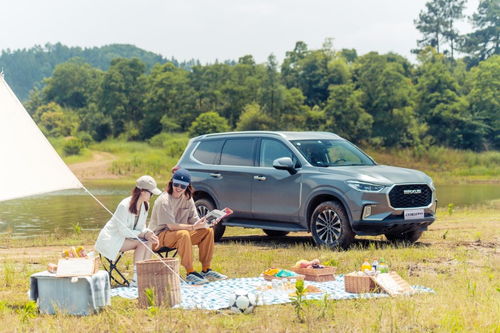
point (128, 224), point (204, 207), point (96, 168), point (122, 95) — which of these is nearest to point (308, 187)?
point (204, 207)

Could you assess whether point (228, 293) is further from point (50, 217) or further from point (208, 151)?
point (50, 217)

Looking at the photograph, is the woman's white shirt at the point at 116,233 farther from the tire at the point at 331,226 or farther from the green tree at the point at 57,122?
the green tree at the point at 57,122

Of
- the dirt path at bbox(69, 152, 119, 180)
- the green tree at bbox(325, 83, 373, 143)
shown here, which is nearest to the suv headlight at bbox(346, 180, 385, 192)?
the dirt path at bbox(69, 152, 119, 180)

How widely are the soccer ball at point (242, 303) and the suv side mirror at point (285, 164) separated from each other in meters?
5.55

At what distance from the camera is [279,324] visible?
691cm

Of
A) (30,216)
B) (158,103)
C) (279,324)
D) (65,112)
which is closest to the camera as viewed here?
(279,324)

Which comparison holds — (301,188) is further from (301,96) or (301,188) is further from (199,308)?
(301,96)

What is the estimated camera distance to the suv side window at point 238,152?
1391 centimetres

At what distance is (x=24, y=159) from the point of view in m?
8.97

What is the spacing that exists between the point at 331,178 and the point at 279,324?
591cm

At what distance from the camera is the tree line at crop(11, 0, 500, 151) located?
255 ft

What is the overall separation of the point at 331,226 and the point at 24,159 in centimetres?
536

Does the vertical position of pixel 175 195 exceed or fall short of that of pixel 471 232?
it exceeds it

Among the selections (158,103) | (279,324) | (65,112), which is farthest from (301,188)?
(65,112)
